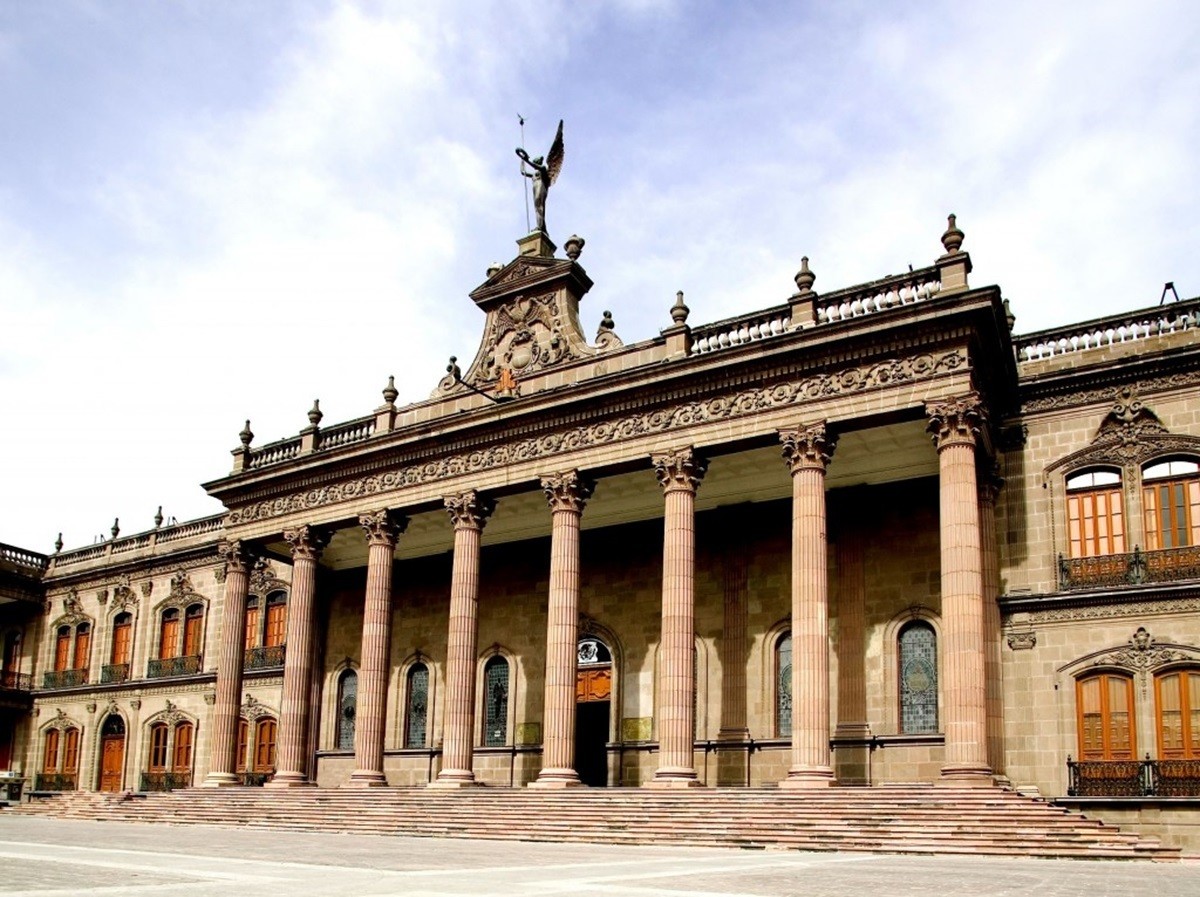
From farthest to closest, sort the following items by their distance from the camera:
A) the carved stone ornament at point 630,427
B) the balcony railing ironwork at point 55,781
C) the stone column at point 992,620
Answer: the balcony railing ironwork at point 55,781
the carved stone ornament at point 630,427
the stone column at point 992,620

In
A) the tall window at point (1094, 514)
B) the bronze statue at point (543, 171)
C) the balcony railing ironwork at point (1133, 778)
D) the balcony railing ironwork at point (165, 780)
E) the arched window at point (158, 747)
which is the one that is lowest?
the balcony railing ironwork at point (165, 780)

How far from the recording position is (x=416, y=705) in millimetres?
35219

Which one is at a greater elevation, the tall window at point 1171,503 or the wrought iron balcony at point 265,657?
the tall window at point 1171,503

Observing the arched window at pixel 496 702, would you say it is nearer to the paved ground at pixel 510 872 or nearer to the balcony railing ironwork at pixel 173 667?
the paved ground at pixel 510 872

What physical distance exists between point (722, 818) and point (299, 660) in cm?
1491

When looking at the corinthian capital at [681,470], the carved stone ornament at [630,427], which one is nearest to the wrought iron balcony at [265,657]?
the carved stone ornament at [630,427]

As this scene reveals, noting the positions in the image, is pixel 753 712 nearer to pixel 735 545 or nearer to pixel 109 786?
pixel 735 545

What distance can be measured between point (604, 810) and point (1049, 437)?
11.9m

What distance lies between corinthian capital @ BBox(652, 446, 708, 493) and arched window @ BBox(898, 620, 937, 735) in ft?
19.1

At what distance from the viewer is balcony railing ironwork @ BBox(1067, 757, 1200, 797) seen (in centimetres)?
2208

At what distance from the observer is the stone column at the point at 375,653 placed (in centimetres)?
2970

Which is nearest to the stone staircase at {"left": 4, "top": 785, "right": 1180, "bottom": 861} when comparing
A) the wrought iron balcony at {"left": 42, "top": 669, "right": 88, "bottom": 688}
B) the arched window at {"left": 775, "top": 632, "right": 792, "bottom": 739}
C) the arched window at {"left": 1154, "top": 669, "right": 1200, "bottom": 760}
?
the arched window at {"left": 1154, "top": 669, "right": 1200, "bottom": 760}

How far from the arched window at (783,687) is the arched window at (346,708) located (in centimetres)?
1407

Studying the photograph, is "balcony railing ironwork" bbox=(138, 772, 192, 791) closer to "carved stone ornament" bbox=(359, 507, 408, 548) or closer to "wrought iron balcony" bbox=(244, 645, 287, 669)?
"wrought iron balcony" bbox=(244, 645, 287, 669)
